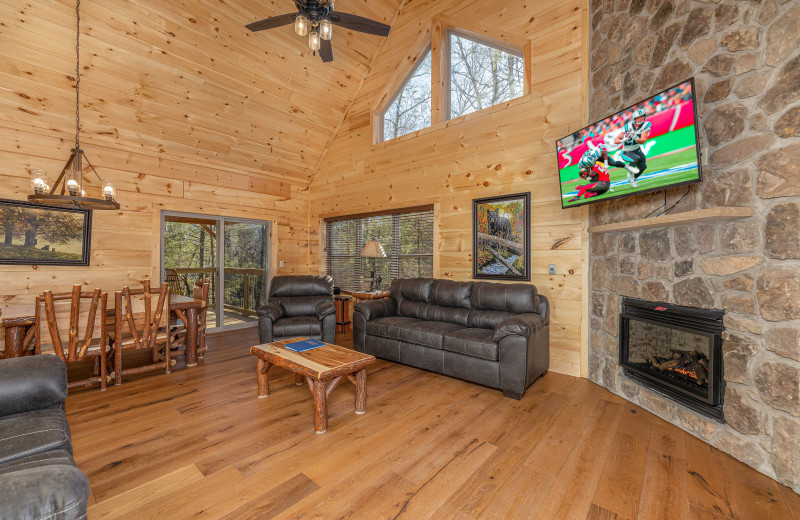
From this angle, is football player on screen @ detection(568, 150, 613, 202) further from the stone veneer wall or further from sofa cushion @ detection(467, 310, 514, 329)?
sofa cushion @ detection(467, 310, 514, 329)

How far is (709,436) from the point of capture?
2348 millimetres

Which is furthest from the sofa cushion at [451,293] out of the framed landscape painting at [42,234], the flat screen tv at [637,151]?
the framed landscape painting at [42,234]

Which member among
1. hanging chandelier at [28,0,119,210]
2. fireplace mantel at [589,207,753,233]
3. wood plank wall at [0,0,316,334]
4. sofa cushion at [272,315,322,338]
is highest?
wood plank wall at [0,0,316,334]

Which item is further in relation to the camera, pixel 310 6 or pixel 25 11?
pixel 25 11

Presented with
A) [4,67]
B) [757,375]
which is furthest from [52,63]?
[757,375]

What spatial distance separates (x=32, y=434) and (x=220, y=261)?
466 cm

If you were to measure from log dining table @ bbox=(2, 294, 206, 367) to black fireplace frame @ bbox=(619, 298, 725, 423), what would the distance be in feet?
14.0

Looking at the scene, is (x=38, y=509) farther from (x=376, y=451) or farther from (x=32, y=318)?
(x=32, y=318)

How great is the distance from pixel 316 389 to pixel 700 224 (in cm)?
292

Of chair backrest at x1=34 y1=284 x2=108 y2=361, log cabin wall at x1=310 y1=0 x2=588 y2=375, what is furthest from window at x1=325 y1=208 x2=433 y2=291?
chair backrest at x1=34 y1=284 x2=108 y2=361

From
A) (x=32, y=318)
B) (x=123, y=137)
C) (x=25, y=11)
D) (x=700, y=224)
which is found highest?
(x=25, y=11)

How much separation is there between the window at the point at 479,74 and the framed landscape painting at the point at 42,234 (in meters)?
5.05

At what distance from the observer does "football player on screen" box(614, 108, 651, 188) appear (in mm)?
2525

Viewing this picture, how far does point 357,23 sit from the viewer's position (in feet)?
10.5
